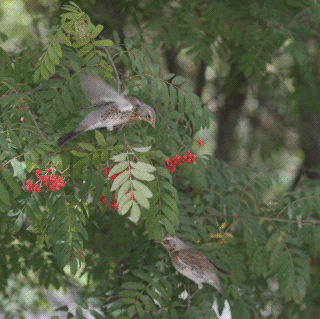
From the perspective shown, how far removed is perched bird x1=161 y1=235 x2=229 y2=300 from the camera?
90.5 inches

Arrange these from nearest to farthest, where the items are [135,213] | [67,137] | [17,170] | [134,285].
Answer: [135,213]
[17,170]
[67,137]
[134,285]

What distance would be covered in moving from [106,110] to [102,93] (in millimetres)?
101

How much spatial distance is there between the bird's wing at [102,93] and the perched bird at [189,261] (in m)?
0.97

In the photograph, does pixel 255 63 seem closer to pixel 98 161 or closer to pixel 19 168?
pixel 98 161

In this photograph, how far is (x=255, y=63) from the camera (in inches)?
137

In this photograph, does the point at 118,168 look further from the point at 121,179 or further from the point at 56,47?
the point at 56,47

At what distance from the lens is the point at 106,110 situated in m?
1.81

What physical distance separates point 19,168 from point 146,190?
654 mm

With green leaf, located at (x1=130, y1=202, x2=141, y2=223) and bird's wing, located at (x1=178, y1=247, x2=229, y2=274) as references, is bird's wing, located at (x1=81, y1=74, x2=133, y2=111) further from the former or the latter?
bird's wing, located at (x1=178, y1=247, x2=229, y2=274)

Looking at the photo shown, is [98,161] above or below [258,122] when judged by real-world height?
above

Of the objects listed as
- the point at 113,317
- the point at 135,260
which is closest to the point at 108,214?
the point at 135,260

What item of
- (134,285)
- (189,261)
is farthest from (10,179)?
(189,261)

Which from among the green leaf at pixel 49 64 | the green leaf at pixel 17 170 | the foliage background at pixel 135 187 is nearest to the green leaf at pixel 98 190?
the foliage background at pixel 135 187

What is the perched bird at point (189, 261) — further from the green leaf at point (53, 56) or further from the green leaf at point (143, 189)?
the green leaf at point (53, 56)
